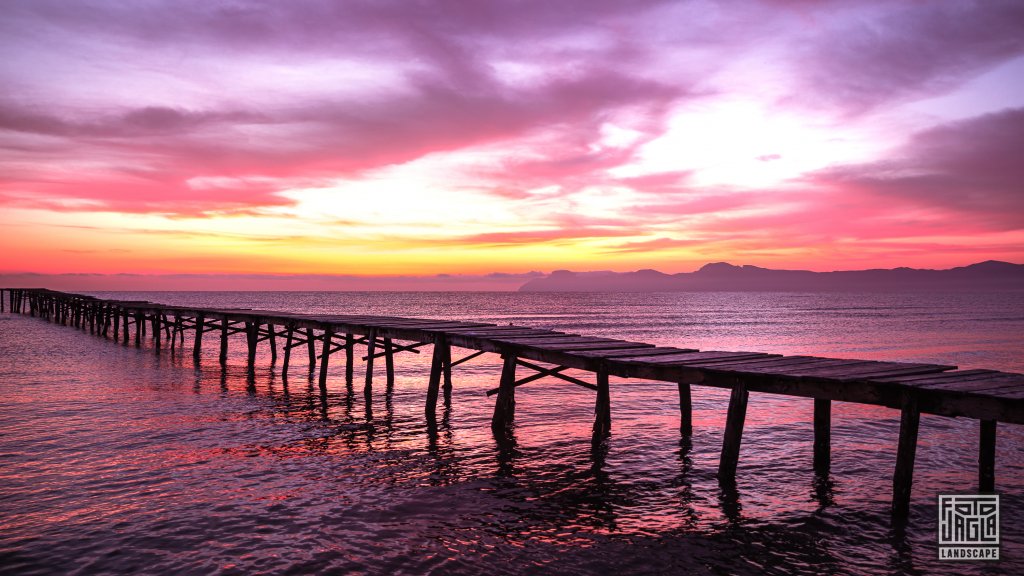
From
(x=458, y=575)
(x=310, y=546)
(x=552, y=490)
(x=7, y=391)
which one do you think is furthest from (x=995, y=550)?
(x=7, y=391)

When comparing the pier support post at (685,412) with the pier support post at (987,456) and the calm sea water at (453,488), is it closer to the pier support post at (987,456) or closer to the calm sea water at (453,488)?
the calm sea water at (453,488)

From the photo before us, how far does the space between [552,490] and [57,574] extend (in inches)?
223

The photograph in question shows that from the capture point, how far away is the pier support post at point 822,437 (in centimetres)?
997

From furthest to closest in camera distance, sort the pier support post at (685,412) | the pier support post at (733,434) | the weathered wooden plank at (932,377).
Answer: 1. the pier support post at (685,412)
2. the pier support post at (733,434)
3. the weathered wooden plank at (932,377)

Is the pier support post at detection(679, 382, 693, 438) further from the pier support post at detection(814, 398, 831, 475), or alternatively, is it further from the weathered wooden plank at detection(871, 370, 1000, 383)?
the weathered wooden plank at detection(871, 370, 1000, 383)

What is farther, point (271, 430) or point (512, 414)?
point (512, 414)

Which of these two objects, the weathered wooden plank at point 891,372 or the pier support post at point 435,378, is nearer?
the weathered wooden plank at point 891,372

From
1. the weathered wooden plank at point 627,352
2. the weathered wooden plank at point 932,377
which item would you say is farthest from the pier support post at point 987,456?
the weathered wooden plank at point 627,352

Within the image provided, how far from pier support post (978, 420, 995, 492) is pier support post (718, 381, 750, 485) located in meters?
2.93

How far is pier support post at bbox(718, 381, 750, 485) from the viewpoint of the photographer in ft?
29.6

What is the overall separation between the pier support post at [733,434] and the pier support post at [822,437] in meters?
1.63

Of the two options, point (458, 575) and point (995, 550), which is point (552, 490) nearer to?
point (458, 575)

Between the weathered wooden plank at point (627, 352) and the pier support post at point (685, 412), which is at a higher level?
the weathered wooden plank at point (627, 352)

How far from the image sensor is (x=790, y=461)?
34.5ft
